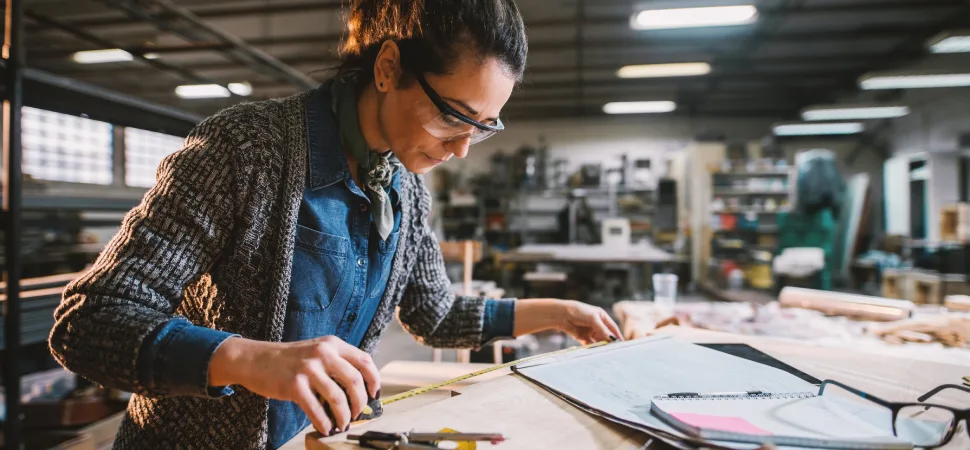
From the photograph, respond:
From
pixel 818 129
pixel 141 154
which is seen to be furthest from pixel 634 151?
pixel 141 154

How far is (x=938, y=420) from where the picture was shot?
68 centimetres

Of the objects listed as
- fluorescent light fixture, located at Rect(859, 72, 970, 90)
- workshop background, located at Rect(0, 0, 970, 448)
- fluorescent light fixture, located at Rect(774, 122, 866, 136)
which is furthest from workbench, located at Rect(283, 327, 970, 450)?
fluorescent light fixture, located at Rect(774, 122, 866, 136)

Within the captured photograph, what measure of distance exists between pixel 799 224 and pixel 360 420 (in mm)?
8832

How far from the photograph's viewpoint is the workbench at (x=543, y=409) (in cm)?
61

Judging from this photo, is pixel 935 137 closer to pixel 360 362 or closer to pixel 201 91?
pixel 360 362

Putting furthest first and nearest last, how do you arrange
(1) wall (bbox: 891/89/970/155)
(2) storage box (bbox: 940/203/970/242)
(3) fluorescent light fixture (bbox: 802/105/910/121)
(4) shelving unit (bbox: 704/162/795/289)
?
(3) fluorescent light fixture (bbox: 802/105/910/121)
(4) shelving unit (bbox: 704/162/795/289)
(1) wall (bbox: 891/89/970/155)
(2) storage box (bbox: 940/203/970/242)

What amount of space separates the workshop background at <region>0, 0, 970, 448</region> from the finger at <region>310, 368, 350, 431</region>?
1756 millimetres

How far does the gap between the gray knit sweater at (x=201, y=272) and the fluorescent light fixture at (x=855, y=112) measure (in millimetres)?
10417

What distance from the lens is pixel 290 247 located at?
0.82m

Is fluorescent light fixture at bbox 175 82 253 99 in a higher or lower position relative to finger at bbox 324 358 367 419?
higher

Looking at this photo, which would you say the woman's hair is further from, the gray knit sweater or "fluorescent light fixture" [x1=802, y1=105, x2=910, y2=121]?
"fluorescent light fixture" [x1=802, y1=105, x2=910, y2=121]

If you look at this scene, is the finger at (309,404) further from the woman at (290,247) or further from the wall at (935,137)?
the wall at (935,137)

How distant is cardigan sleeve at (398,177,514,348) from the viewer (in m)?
1.13

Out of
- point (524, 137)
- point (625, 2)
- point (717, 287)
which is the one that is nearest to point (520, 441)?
point (625, 2)
